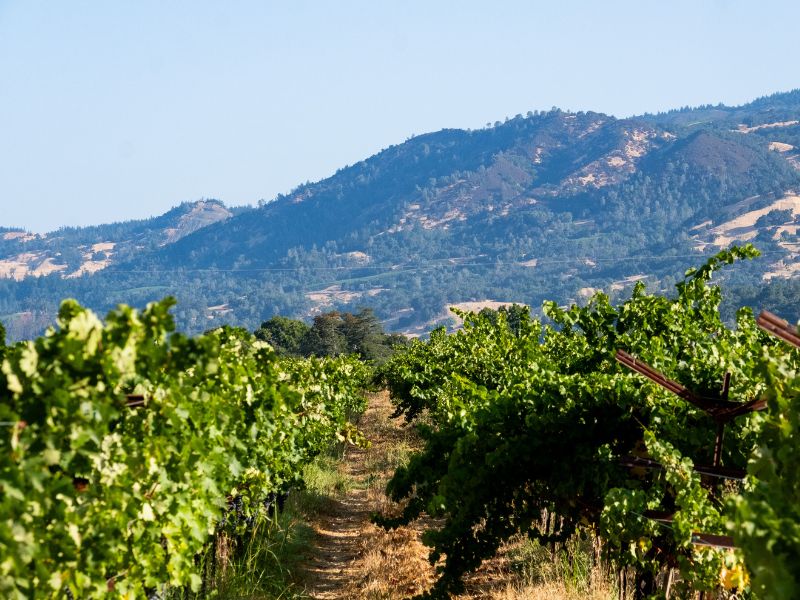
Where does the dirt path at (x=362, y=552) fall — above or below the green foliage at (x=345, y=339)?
above

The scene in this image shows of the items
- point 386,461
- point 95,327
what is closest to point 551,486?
point 95,327

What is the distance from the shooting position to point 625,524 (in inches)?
235

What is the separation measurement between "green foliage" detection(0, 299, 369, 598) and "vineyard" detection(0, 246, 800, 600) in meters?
0.01

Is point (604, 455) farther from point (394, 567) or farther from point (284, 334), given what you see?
point (284, 334)

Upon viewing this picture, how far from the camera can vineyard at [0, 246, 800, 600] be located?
11.8 feet

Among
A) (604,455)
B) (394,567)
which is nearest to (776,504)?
(604,455)

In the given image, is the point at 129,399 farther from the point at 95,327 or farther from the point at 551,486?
the point at 551,486

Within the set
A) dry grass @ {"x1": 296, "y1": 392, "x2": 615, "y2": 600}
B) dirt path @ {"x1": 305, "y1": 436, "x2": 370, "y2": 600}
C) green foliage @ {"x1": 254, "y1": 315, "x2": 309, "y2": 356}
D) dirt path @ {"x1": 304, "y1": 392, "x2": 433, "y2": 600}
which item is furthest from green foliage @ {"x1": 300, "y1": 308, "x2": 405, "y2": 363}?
dry grass @ {"x1": 296, "y1": 392, "x2": 615, "y2": 600}

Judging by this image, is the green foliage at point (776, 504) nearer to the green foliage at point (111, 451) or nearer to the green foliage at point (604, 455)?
the green foliage at point (604, 455)

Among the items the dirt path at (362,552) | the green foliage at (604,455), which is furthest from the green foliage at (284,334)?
the green foliage at (604,455)

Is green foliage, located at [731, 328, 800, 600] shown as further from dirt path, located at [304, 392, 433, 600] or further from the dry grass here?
dirt path, located at [304, 392, 433, 600]

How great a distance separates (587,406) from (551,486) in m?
0.67

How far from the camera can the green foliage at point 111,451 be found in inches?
140

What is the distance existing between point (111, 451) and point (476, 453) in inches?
126
